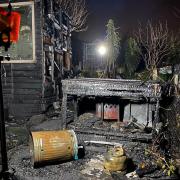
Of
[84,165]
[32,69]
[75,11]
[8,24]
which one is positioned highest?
[75,11]

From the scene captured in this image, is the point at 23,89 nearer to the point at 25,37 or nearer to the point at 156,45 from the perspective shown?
the point at 25,37

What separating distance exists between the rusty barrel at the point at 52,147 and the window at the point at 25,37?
687cm

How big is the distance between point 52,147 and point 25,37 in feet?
26.0

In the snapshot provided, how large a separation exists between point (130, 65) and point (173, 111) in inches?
497

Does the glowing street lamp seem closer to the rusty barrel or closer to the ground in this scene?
the ground

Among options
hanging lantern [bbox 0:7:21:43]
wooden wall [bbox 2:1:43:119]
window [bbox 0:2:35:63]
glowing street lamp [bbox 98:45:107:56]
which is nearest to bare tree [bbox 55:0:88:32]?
glowing street lamp [bbox 98:45:107:56]

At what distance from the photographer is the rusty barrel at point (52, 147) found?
6746 millimetres

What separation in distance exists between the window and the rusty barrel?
6867mm

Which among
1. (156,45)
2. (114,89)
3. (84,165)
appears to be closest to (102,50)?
(156,45)

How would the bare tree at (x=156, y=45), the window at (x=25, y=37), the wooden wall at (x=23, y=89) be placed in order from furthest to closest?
the bare tree at (x=156, y=45) < the wooden wall at (x=23, y=89) < the window at (x=25, y=37)

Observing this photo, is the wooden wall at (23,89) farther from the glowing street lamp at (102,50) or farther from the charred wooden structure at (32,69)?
the glowing street lamp at (102,50)

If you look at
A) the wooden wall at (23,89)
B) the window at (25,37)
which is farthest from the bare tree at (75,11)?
the wooden wall at (23,89)

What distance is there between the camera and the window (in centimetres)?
1280

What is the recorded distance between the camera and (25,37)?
1303 cm
